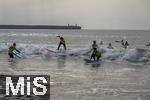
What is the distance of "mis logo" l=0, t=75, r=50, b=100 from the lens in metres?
12.9

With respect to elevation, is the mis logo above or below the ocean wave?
above

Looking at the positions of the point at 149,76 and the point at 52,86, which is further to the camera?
the point at 149,76

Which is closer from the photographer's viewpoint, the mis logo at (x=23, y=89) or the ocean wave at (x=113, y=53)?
the mis logo at (x=23, y=89)

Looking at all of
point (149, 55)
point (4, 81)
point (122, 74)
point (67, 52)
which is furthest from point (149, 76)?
point (67, 52)

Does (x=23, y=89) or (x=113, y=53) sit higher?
(x=23, y=89)

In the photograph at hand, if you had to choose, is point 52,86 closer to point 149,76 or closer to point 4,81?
point 4,81

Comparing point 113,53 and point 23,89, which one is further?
point 113,53

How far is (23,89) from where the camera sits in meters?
14.1

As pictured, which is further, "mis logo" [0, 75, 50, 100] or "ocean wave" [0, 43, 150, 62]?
"ocean wave" [0, 43, 150, 62]

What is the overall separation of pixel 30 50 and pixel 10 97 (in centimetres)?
2831

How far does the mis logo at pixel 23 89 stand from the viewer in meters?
12.9

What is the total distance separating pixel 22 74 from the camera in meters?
18.8

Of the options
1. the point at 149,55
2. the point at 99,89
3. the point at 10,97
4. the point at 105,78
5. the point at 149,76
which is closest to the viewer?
the point at 10,97

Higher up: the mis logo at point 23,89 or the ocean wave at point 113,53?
the mis logo at point 23,89
